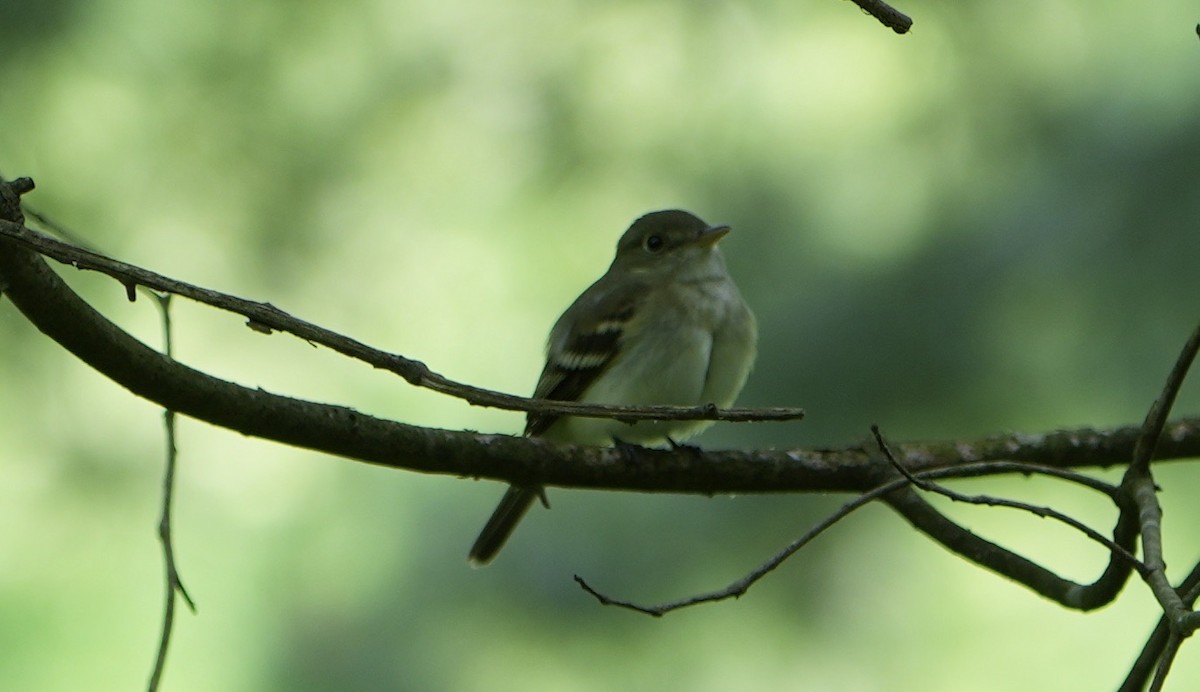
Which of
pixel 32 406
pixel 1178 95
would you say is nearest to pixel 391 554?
pixel 32 406

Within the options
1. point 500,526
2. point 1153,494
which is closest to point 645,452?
point 500,526

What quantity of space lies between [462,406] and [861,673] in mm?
1648

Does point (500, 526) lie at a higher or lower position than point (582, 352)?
lower

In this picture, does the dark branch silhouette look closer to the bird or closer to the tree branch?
the tree branch

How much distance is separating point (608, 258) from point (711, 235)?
884 mm

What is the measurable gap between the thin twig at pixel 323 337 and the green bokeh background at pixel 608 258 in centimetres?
268

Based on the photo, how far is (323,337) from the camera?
6.93 feet

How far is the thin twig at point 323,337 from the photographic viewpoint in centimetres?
205

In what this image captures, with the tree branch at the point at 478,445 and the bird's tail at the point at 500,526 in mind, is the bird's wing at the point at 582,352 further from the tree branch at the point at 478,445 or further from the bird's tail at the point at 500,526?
the tree branch at the point at 478,445

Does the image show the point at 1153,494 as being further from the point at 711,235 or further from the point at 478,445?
the point at 711,235

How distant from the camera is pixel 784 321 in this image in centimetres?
544

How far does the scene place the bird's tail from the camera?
465cm

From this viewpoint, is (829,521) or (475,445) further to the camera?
(475,445)

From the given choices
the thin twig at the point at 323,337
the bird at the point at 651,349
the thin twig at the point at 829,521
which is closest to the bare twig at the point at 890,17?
the thin twig at the point at 323,337
